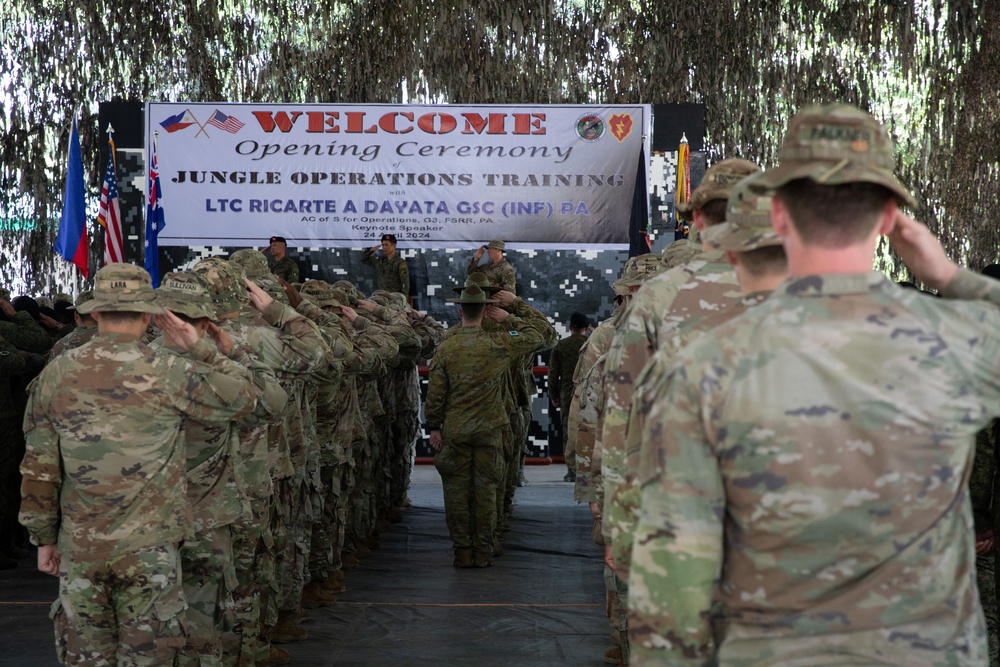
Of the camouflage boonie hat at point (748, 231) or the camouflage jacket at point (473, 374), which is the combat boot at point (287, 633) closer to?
the camouflage jacket at point (473, 374)

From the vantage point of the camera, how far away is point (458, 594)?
7.93 m

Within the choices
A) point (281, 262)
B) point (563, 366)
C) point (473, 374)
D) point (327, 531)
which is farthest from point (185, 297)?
point (281, 262)

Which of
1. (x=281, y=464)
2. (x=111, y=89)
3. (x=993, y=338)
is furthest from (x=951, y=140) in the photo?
(x=993, y=338)

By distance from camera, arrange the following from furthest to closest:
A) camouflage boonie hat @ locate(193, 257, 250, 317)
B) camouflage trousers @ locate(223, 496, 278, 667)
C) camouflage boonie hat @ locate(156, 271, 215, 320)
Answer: camouflage trousers @ locate(223, 496, 278, 667), camouflage boonie hat @ locate(193, 257, 250, 317), camouflage boonie hat @ locate(156, 271, 215, 320)

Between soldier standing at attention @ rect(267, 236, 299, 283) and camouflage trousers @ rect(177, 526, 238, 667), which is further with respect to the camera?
soldier standing at attention @ rect(267, 236, 299, 283)

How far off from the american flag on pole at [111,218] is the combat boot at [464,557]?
599cm

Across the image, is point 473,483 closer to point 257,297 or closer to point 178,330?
point 257,297

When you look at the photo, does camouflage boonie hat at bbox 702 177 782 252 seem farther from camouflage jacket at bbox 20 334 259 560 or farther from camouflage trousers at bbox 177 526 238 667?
camouflage trousers at bbox 177 526 238 667

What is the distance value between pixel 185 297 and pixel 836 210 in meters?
→ 3.13

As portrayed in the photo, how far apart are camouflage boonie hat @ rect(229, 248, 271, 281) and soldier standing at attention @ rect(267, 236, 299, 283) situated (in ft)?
21.9

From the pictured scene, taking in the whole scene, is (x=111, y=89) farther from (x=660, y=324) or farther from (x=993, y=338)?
(x=993, y=338)

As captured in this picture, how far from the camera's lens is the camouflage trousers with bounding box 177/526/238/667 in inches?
190

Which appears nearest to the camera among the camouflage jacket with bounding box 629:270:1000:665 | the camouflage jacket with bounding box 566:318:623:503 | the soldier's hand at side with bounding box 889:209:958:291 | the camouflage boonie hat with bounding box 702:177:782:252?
the camouflage jacket with bounding box 629:270:1000:665

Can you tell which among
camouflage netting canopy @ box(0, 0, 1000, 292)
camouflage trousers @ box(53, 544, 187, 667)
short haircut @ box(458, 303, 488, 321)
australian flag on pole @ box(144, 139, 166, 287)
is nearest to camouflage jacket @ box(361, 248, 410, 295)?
australian flag on pole @ box(144, 139, 166, 287)
